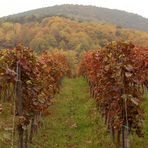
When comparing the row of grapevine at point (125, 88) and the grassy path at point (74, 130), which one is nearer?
the row of grapevine at point (125, 88)

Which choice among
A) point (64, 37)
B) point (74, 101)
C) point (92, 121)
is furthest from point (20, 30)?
point (92, 121)

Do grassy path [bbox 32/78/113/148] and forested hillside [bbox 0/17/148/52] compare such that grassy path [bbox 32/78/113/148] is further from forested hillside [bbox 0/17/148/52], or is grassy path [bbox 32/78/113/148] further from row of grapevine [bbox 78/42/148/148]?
forested hillside [bbox 0/17/148/52]

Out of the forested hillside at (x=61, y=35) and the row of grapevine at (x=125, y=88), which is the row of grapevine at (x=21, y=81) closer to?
the row of grapevine at (x=125, y=88)

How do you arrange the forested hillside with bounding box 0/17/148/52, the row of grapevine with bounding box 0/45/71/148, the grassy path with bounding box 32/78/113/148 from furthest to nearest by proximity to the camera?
1. the forested hillside with bounding box 0/17/148/52
2. the grassy path with bounding box 32/78/113/148
3. the row of grapevine with bounding box 0/45/71/148

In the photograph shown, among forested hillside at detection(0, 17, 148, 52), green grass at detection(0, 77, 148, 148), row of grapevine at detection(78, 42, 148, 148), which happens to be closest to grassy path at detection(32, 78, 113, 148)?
green grass at detection(0, 77, 148, 148)

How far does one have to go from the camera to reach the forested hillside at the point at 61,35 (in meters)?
123

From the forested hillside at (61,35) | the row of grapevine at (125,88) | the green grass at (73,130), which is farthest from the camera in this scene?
the forested hillside at (61,35)

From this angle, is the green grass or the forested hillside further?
the forested hillside

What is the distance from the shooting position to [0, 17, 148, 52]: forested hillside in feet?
402

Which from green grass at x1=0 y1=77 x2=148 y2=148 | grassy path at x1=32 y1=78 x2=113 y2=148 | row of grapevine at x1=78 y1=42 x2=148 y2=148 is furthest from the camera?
grassy path at x1=32 y1=78 x2=113 y2=148

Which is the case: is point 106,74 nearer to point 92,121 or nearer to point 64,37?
point 92,121

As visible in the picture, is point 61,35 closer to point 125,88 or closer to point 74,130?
point 74,130

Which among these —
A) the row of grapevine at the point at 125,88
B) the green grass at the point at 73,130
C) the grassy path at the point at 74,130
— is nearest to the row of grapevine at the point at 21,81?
the green grass at the point at 73,130

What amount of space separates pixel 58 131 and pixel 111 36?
121 metres
